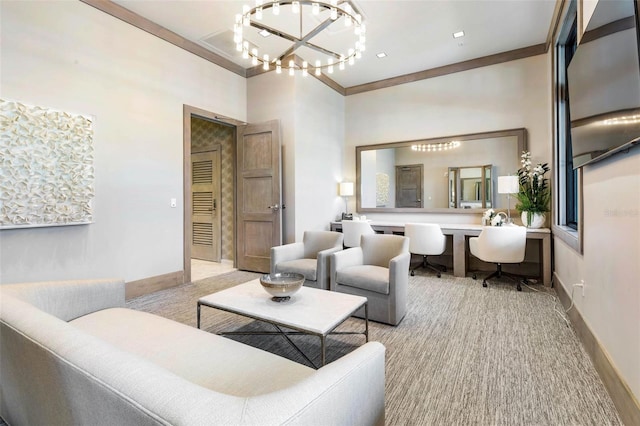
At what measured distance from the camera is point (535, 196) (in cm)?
420

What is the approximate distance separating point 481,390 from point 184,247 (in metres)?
3.75

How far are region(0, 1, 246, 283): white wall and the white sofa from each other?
1560mm

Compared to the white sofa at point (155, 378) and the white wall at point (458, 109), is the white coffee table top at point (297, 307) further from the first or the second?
the white wall at point (458, 109)

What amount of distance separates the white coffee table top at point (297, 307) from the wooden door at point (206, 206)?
142 inches

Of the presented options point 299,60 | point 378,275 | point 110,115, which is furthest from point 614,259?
point 110,115

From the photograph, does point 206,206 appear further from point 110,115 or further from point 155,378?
point 155,378

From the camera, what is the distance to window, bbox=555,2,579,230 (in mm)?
3562

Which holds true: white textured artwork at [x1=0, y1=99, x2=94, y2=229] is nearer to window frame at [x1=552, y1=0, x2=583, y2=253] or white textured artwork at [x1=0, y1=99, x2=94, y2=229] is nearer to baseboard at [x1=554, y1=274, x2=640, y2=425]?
baseboard at [x1=554, y1=274, x2=640, y2=425]

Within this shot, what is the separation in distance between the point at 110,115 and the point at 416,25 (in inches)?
150

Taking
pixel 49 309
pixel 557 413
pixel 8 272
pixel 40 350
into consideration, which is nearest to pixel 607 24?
pixel 557 413

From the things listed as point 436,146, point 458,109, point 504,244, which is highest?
point 458,109

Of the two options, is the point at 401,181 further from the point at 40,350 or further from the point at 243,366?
the point at 40,350

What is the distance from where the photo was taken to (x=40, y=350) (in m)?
1.00

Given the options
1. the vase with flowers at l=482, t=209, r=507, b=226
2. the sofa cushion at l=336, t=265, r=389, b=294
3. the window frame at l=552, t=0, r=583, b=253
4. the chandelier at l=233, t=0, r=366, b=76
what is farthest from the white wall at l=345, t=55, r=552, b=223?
the sofa cushion at l=336, t=265, r=389, b=294
